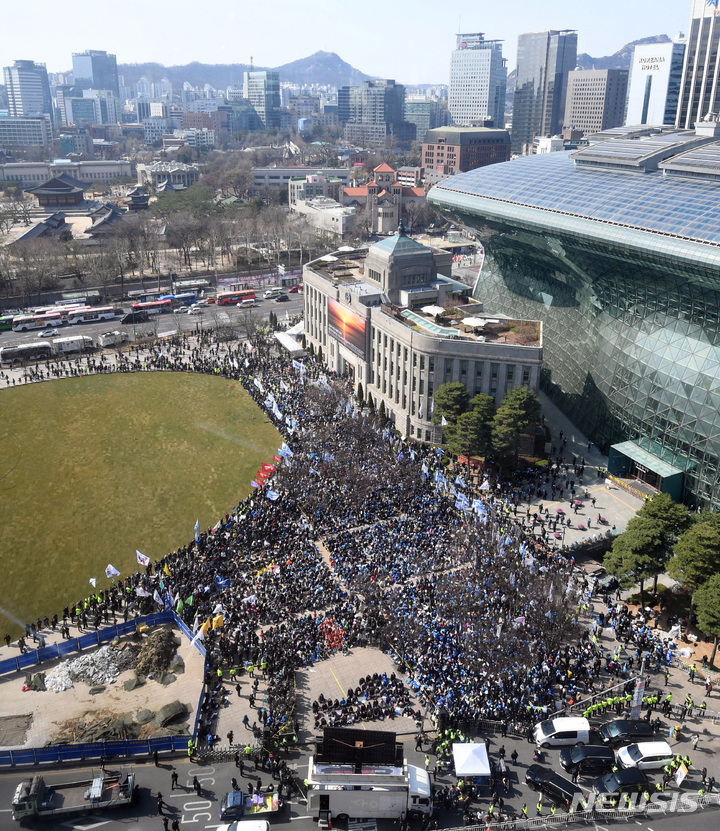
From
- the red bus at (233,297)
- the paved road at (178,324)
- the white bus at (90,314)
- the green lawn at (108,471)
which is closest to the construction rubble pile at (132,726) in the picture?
the green lawn at (108,471)

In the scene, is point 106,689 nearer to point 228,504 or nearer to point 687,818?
point 228,504

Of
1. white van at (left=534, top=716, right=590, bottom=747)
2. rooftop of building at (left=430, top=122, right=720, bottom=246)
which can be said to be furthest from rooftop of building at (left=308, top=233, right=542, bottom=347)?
white van at (left=534, top=716, right=590, bottom=747)

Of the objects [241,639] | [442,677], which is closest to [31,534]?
[241,639]

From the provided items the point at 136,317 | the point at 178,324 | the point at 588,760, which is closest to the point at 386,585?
the point at 588,760

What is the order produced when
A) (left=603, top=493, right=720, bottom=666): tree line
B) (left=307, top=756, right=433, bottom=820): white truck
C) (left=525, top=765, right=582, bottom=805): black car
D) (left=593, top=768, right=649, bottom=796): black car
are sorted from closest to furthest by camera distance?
(left=307, top=756, right=433, bottom=820): white truck, (left=525, top=765, right=582, bottom=805): black car, (left=593, top=768, right=649, bottom=796): black car, (left=603, top=493, right=720, bottom=666): tree line

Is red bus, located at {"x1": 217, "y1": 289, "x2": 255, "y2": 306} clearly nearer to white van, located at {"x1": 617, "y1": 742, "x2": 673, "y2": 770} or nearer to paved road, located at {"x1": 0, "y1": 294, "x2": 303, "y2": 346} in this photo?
paved road, located at {"x1": 0, "y1": 294, "x2": 303, "y2": 346}

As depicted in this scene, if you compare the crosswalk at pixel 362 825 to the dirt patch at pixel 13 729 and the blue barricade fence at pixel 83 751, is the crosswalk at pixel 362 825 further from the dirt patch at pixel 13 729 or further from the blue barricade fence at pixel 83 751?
the dirt patch at pixel 13 729

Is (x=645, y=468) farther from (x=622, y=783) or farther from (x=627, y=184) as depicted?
(x=622, y=783)
